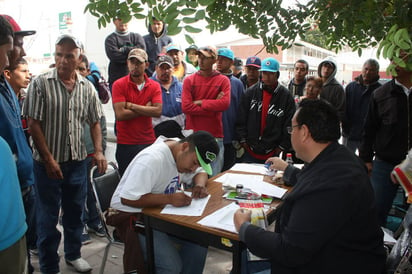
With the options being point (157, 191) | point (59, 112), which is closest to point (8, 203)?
point (157, 191)

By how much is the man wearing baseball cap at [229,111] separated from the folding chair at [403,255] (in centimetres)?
240

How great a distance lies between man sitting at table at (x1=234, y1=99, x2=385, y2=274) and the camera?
4.58 feet

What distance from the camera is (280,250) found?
1.48m

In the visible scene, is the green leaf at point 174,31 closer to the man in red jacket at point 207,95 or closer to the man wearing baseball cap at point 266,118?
the man in red jacket at point 207,95

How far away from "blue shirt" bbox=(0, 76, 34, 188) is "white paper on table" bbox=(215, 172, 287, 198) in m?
1.45

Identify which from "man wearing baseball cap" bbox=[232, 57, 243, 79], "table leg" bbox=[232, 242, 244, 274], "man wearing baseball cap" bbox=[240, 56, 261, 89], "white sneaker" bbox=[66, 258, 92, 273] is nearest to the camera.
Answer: "table leg" bbox=[232, 242, 244, 274]

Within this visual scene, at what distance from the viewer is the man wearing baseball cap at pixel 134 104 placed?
3459mm

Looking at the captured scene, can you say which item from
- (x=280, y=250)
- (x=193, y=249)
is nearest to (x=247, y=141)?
(x=193, y=249)

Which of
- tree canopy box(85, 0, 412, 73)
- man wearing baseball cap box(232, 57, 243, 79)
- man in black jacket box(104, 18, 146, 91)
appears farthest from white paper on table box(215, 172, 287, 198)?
man wearing baseball cap box(232, 57, 243, 79)

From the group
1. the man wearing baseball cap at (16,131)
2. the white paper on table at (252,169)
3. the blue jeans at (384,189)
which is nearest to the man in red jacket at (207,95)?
the white paper on table at (252,169)

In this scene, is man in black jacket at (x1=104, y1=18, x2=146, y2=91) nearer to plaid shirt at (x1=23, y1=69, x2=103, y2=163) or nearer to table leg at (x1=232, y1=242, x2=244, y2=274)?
plaid shirt at (x1=23, y1=69, x2=103, y2=163)

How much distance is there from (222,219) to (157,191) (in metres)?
0.54

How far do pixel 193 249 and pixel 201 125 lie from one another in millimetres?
1750

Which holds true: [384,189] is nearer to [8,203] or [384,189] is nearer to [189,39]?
[189,39]
